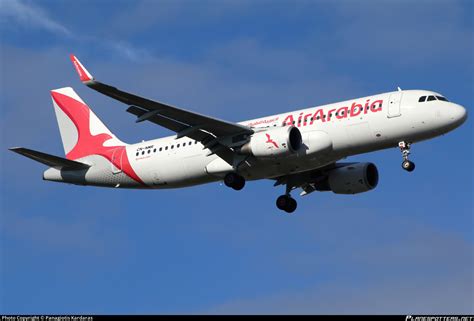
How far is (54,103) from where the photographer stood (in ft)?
189

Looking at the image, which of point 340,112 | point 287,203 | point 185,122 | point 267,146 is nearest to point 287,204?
point 287,203

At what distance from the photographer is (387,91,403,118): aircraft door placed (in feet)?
148

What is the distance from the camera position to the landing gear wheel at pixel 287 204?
51.7 m

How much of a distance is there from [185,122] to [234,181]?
3506mm

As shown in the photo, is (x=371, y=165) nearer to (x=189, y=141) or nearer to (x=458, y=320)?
(x=189, y=141)

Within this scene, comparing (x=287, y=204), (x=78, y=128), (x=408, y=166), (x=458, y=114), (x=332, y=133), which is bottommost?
(x=408, y=166)

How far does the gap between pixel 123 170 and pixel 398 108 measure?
14436 millimetres

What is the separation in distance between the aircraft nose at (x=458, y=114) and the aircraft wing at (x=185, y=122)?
9.01 m

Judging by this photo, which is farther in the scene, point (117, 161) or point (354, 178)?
point (117, 161)

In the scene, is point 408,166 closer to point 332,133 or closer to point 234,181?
point 332,133

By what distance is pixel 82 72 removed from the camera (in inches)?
1716

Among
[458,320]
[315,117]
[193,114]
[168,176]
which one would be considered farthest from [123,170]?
[458,320]

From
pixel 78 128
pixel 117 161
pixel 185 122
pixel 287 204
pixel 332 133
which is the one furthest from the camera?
pixel 78 128

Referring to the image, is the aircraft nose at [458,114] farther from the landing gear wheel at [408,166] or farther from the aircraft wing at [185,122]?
the aircraft wing at [185,122]
